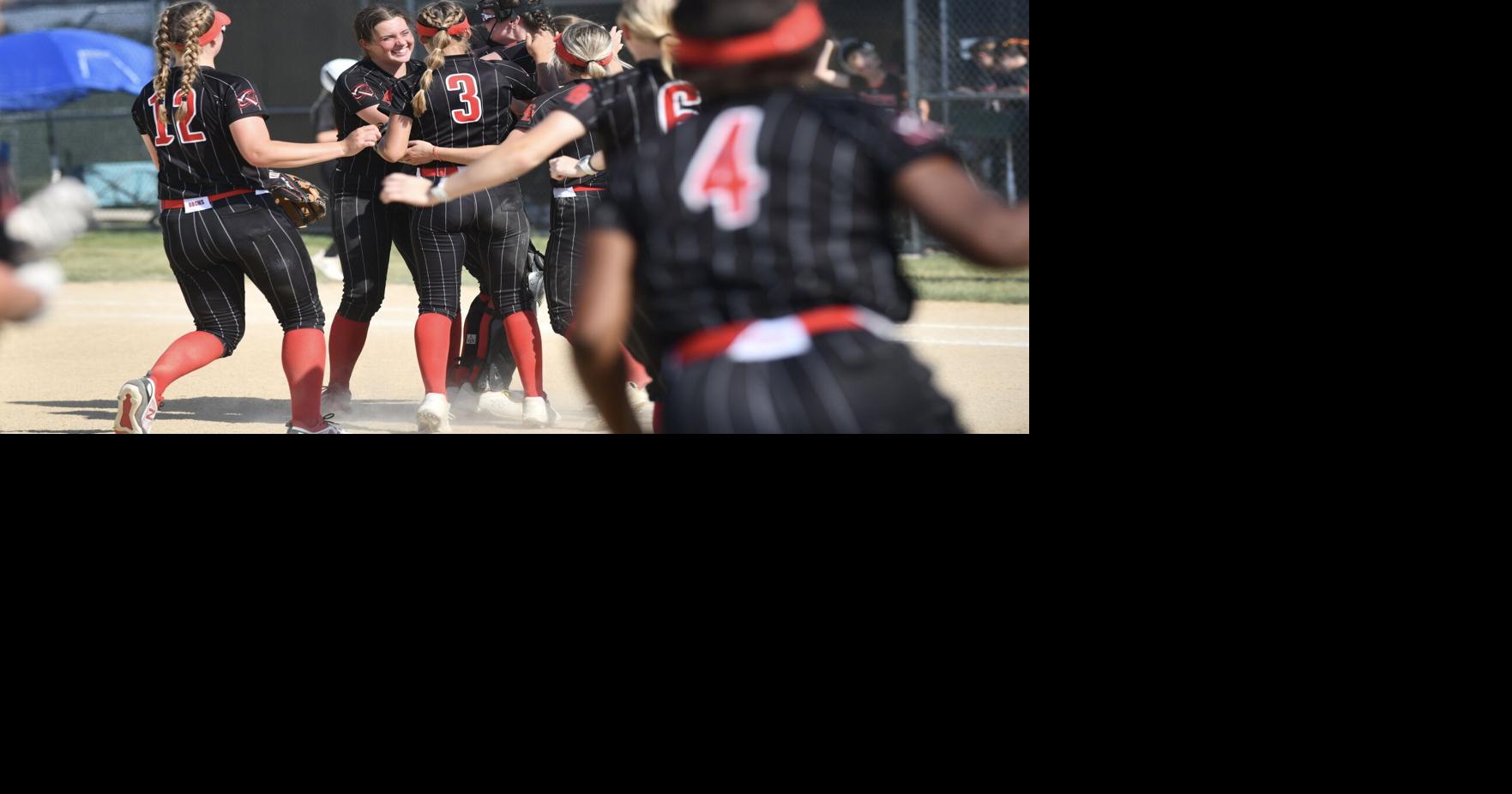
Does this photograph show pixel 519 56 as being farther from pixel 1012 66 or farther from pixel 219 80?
pixel 1012 66

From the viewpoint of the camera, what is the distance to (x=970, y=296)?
1105 cm

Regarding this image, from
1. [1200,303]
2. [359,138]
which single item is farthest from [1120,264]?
[359,138]

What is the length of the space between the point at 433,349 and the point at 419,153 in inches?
31.4

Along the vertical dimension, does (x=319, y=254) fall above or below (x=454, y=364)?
below

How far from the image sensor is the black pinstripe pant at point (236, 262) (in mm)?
5672

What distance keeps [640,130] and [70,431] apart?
13.0 ft

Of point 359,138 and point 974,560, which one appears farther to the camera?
point 359,138

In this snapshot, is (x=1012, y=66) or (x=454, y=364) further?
(x=1012, y=66)

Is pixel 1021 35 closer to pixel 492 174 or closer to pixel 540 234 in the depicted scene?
pixel 540 234

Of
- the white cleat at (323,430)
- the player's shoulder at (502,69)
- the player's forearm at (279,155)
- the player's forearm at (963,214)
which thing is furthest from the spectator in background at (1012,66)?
the player's forearm at (963,214)

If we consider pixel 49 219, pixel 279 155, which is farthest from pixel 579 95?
pixel 279 155

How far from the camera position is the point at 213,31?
17.7 ft

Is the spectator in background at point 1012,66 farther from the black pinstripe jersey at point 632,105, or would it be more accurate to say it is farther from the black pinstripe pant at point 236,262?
the black pinstripe jersey at point 632,105

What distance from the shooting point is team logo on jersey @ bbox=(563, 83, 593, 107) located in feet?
12.7
